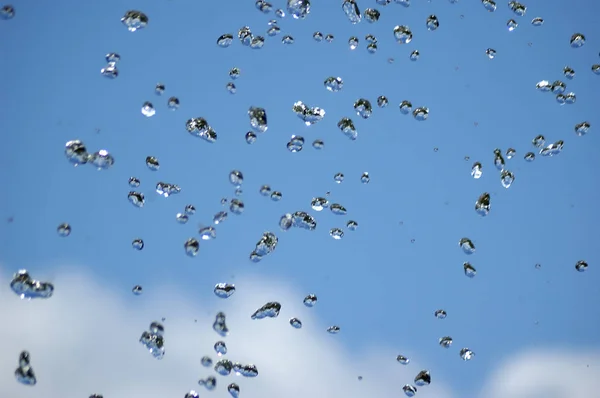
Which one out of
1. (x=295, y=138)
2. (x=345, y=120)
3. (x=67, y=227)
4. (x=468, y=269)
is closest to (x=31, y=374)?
(x=67, y=227)

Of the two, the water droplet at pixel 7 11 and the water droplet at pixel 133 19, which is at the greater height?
the water droplet at pixel 133 19

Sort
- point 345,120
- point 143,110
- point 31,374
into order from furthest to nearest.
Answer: point 345,120 < point 143,110 < point 31,374

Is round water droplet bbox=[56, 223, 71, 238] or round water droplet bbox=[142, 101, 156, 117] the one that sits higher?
round water droplet bbox=[142, 101, 156, 117]

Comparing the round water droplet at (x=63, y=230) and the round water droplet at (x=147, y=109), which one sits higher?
the round water droplet at (x=147, y=109)

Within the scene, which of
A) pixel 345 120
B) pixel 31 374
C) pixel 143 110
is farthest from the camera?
pixel 345 120

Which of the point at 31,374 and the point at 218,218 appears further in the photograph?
the point at 218,218

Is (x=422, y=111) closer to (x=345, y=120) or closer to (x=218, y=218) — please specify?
(x=345, y=120)

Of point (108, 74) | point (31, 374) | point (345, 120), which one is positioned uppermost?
point (345, 120)

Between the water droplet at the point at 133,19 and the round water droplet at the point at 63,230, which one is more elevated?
the water droplet at the point at 133,19
